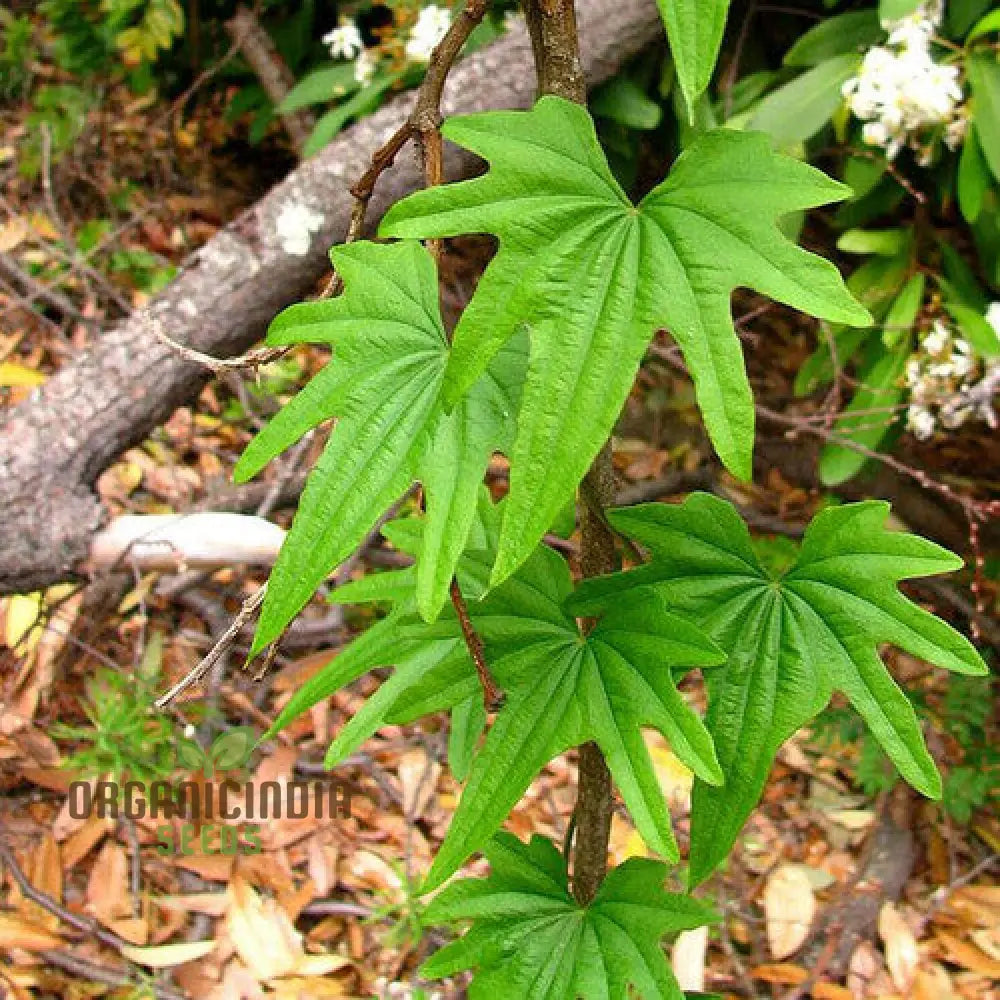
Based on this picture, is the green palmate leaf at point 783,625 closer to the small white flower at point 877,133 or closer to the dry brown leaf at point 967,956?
the small white flower at point 877,133

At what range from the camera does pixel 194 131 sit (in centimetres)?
352

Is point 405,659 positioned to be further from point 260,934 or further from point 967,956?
point 967,956

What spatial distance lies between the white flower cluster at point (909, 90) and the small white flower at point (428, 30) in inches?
30.3

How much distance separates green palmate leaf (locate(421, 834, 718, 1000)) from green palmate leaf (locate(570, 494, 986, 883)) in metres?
0.13

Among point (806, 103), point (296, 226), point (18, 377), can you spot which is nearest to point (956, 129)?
point (806, 103)

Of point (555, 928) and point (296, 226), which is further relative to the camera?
point (296, 226)

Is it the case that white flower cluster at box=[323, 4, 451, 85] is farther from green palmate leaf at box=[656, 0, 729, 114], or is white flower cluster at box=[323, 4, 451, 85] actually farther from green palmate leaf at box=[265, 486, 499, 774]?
green palmate leaf at box=[656, 0, 729, 114]

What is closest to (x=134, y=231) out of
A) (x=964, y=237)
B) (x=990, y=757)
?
(x=964, y=237)

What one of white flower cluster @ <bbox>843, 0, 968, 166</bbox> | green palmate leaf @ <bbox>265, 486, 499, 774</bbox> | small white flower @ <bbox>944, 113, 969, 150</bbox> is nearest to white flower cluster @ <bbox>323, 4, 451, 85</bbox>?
white flower cluster @ <bbox>843, 0, 968, 166</bbox>

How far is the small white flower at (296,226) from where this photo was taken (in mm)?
2172

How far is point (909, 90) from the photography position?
70.0 inches

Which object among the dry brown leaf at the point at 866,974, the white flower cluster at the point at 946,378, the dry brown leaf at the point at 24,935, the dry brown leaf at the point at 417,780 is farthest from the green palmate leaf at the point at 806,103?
the dry brown leaf at the point at 24,935

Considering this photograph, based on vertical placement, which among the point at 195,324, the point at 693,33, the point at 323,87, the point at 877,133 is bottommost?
the point at 195,324

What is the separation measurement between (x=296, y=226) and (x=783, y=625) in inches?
63.3
